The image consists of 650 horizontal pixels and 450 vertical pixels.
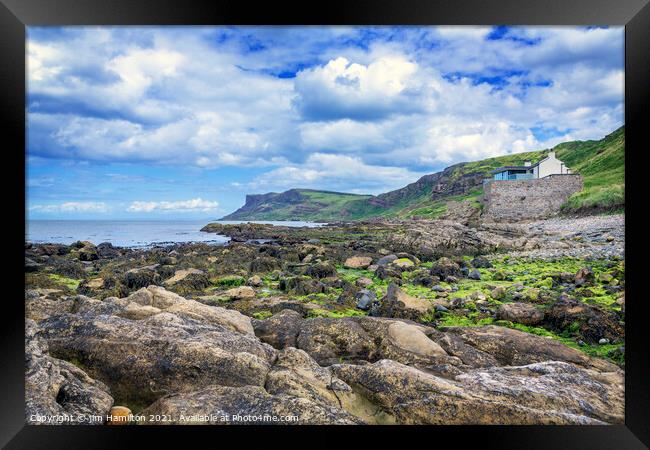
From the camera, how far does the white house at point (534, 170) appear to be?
5.70 meters

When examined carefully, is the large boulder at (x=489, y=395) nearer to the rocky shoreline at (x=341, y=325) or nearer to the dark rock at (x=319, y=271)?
the rocky shoreline at (x=341, y=325)

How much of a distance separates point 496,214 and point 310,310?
3545 millimetres

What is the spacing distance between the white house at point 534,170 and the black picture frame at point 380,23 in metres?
1.31

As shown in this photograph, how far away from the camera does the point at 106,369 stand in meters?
4.23

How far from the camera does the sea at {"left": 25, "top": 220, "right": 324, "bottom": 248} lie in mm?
5566

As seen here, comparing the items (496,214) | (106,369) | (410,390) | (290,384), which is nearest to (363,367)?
(410,390)

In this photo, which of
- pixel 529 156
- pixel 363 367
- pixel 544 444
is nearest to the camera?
pixel 544 444

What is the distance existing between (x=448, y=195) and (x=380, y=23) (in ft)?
8.99

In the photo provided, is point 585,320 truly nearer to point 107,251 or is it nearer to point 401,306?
point 401,306

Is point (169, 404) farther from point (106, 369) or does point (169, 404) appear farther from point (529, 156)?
point (529, 156)

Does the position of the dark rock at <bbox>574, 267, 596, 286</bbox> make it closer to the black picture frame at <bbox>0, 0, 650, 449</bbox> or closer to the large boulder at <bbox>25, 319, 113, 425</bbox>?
the black picture frame at <bbox>0, 0, 650, 449</bbox>

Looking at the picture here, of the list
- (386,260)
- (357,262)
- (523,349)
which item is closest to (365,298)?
(357,262)

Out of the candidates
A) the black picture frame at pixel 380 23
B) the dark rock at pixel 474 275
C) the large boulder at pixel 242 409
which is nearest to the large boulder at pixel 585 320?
the black picture frame at pixel 380 23

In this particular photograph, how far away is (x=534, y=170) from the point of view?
582 cm
